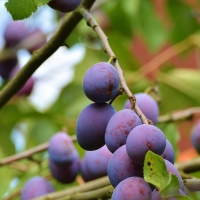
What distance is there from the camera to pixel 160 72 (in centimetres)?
114

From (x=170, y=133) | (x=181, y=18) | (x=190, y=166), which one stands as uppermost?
(x=190, y=166)

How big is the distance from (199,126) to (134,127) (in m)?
0.28

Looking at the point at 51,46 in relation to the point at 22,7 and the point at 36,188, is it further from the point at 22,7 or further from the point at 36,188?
the point at 36,188

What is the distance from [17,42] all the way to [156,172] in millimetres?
785

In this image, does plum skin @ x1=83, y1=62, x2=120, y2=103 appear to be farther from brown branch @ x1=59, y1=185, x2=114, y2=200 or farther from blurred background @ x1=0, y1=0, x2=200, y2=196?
blurred background @ x1=0, y1=0, x2=200, y2=196

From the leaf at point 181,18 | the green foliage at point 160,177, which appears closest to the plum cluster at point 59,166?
the green foliage at point 160,177

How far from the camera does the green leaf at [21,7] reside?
1.37ft

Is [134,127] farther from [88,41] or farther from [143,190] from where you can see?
[88,41]

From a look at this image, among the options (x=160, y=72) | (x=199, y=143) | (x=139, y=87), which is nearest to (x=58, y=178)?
(x=199, y=143)

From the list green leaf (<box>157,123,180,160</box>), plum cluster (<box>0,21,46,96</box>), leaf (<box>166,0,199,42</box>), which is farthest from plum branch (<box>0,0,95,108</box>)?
leaf (<box>166,0,199,42</box>)

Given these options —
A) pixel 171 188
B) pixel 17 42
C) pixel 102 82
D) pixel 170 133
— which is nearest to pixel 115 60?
pixel 102 82

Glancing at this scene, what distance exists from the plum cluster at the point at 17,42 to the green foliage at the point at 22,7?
21.4 inches

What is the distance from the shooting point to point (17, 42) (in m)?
1.07

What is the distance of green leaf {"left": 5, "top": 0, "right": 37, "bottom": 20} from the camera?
42 cm
